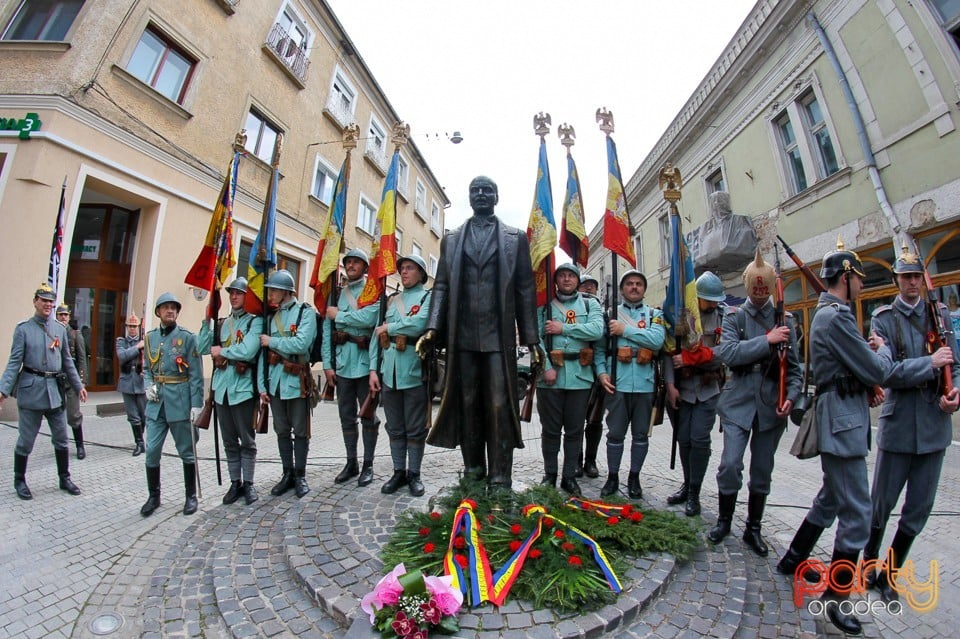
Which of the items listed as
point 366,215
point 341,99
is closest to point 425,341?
point 341,99

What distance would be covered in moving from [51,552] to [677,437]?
5.05 meters

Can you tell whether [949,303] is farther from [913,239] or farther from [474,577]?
[474,577]

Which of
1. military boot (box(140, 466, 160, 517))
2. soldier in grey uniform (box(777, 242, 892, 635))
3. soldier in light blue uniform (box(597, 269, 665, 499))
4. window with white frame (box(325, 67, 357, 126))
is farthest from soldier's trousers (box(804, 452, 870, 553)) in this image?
window with white frame (box(325, 67, 357, 126))

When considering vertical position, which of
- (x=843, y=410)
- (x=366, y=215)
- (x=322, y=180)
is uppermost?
(x=366, y=215)

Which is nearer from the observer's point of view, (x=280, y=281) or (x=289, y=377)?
(x=289, y=377)

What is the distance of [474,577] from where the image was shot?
2316mm

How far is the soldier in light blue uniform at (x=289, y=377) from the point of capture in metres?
4.08

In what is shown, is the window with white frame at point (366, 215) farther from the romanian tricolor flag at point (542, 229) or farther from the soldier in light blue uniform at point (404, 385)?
the romanian tricolor flag at point (542, 229)

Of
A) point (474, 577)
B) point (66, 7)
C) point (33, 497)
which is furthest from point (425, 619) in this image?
point (66, 7)

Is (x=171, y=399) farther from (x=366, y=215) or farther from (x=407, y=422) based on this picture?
(x=366, y=215)

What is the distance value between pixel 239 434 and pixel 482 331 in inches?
107

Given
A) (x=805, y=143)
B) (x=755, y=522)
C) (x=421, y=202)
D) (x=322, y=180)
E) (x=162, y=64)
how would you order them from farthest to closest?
(x=421, y=202)
(x=322, y=180)
(x=805, y=143)
(x=162, y=64)
(x=755, y=522)

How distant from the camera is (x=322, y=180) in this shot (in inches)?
600

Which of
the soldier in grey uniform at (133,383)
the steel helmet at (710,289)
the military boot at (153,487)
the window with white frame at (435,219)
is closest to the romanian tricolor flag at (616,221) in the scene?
the steel helmet at (710,289)
